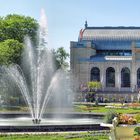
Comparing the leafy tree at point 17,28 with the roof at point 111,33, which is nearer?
the leafy tree at point 17,28

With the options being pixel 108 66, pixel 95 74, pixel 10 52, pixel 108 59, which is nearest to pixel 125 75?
pixel 108 66

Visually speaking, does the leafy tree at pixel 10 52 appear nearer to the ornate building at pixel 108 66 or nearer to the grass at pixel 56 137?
the ornate building at pixel 108 66

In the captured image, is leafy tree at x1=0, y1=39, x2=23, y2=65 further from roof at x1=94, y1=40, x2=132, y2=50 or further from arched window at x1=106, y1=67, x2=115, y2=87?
roof at x1=94, y1=40, x2=132, y2=50

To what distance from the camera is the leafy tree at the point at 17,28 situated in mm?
61625

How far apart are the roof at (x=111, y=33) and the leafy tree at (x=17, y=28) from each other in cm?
2100

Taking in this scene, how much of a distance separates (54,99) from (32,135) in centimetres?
Answer: 3695

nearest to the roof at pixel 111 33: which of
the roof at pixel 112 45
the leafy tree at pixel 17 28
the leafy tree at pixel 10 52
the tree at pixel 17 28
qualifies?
the roof at pixel 112 45

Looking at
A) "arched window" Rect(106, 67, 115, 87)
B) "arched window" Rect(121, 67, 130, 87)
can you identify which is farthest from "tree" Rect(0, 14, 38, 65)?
"arched window" Rect(121, 67, 130, 87)

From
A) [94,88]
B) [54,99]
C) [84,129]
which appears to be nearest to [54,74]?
[54,99]

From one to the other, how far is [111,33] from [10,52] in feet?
115

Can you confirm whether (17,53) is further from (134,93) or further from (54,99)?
(134,93)

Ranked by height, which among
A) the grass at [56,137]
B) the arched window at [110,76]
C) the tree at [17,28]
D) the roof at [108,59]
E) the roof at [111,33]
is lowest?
the grass at [56,137]

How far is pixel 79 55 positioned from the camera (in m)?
79.3

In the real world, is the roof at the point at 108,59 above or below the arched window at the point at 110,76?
above
